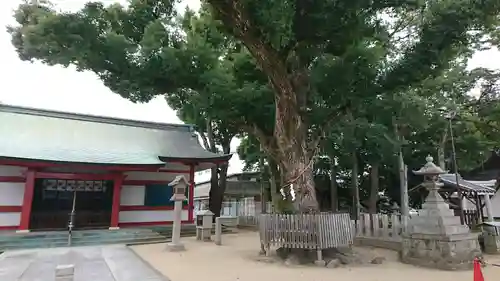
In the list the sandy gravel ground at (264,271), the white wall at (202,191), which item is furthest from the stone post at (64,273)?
the white wall at (202,191)

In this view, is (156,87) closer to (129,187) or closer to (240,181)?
(129,187)

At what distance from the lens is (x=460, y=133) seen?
18.5 meters

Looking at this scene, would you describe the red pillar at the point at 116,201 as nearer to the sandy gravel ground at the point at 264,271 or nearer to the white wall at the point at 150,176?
the white wall at the point at 150,176

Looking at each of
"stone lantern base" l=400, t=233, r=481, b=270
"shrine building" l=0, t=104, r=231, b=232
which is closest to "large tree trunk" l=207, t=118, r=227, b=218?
"shrine building" l=0, t=104, r=231, b=232

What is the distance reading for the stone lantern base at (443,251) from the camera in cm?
797

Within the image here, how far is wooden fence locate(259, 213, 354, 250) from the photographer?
325 inches

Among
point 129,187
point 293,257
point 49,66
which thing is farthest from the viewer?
point 129,187

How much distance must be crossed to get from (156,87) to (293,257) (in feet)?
21.0

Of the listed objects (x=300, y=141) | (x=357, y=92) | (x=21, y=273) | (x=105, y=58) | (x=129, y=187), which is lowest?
(x=21, y=273)

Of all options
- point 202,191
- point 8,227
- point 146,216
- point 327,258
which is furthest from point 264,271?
point 202,191

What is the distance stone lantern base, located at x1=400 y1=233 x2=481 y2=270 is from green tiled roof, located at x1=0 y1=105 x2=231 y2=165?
9.24 meters

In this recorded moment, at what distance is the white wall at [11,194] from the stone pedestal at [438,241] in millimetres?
14191

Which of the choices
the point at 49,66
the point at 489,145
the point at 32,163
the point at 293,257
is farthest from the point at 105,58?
the point at 489,145

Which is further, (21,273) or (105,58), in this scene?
(105,58)
